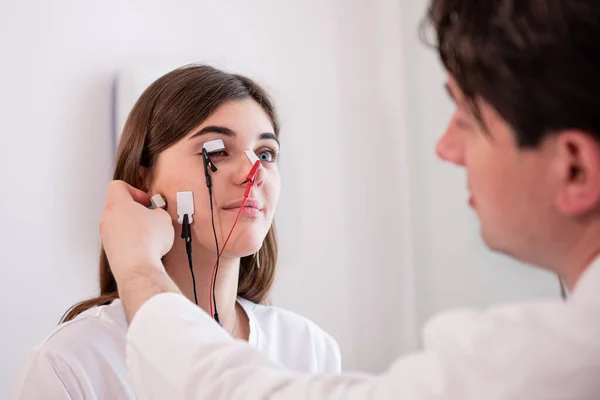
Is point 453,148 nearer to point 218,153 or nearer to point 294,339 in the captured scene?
point 218,153

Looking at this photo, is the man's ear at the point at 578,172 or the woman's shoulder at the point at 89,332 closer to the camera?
the man's ear at the point at 578,172

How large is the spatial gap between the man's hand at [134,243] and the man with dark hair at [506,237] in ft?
0.17

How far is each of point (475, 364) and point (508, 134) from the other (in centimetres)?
26

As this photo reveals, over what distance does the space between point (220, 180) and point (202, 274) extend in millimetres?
228

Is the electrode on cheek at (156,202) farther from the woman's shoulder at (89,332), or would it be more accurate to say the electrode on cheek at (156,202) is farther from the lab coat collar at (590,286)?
the lab coat collar at (590,286)

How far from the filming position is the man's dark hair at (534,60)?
2.23 ft

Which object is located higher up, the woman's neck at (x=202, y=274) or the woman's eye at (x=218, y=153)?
the woman's eye at (x=218, y=153)

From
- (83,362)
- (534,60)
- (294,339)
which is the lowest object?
(294,339)

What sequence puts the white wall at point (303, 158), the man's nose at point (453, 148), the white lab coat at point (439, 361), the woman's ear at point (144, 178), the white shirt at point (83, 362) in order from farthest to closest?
the white wall at point (303, 158) < the woman's ear at point (144, 178) < the white shirt at point (83, 362) < the man's nose at point (453, 148) < the white lab coat at point (439, 361)

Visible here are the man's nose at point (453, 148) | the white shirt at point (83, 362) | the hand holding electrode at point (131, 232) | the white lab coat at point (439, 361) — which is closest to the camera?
the white lab coat at point (439, 361)

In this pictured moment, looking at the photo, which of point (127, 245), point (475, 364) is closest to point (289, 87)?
point (127, 245)

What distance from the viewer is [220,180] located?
1.43 meters

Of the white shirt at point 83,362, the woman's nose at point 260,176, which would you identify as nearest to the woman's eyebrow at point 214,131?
the woman's nose at point 260,176

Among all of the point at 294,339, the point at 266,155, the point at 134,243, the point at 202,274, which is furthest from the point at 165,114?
the point at 294,339
